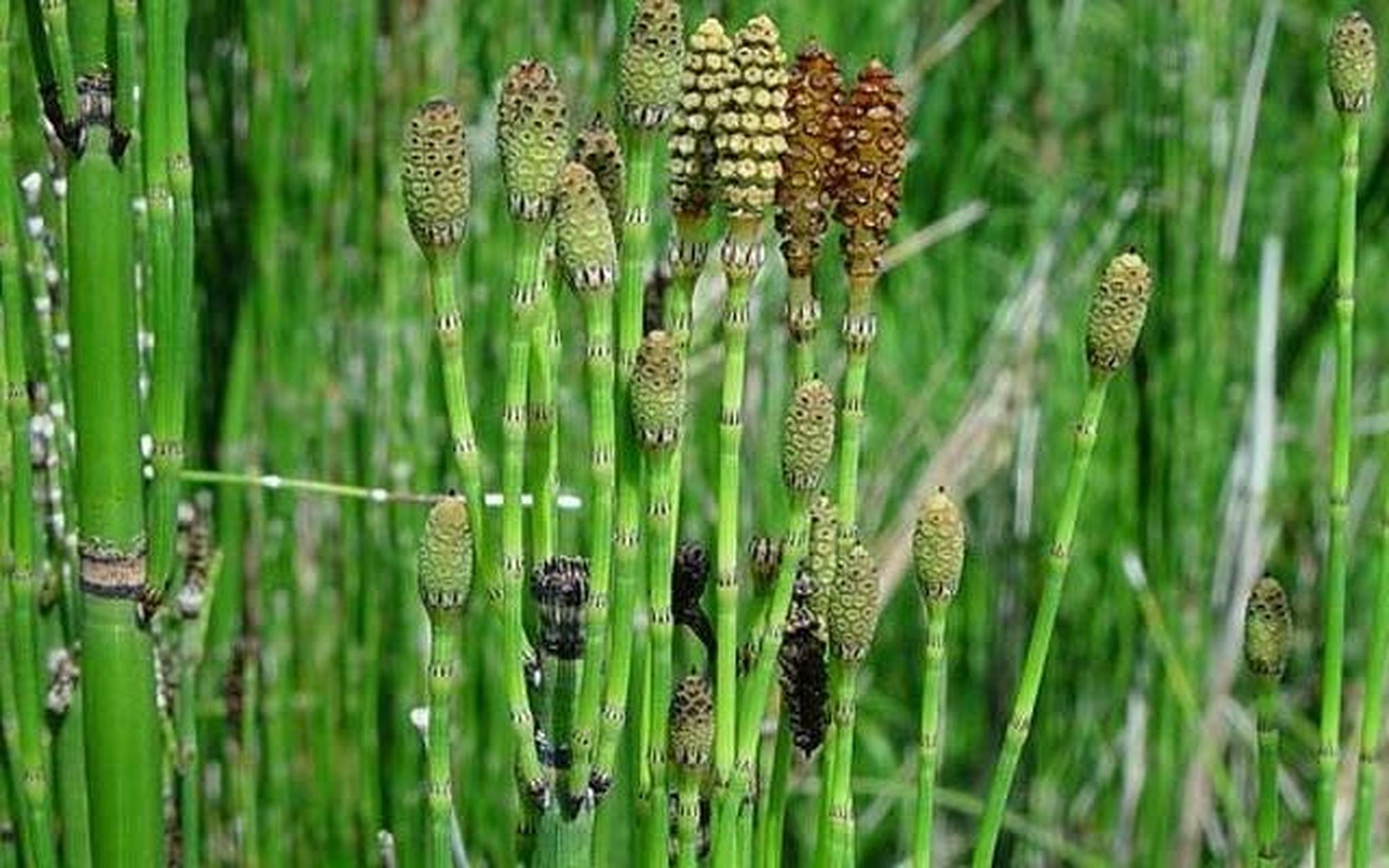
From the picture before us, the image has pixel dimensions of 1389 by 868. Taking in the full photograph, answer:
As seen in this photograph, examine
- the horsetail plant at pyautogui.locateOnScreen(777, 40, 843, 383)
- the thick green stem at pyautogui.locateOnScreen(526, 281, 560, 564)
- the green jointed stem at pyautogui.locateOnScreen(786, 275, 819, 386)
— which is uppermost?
the horsetail plant at pyautogui.locateOnScreen(777, 40, 843, 383)

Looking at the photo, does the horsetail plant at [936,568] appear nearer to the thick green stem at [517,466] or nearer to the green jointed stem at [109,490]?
the thick green stem at [517,466]

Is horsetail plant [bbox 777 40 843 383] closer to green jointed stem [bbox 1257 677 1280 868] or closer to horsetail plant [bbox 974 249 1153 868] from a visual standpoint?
horsetail plant [bbox 974 249 1153 868]

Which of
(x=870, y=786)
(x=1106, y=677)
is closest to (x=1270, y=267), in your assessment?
(x=1106, y=677)

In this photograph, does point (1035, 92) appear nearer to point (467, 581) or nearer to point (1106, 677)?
point (1106, 677)

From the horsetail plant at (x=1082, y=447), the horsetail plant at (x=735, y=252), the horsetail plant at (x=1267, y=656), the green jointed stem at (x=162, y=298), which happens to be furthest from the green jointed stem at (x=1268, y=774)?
the green jointed stem at (x=162, y=298)

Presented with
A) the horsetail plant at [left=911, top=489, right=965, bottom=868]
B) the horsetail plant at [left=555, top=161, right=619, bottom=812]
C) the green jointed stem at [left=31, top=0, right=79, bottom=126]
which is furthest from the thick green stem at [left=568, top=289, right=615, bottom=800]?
the green jointed stem at [left=31, top=0, right=79, bottom=126]

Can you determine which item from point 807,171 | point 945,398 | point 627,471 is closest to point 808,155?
point 807,171
